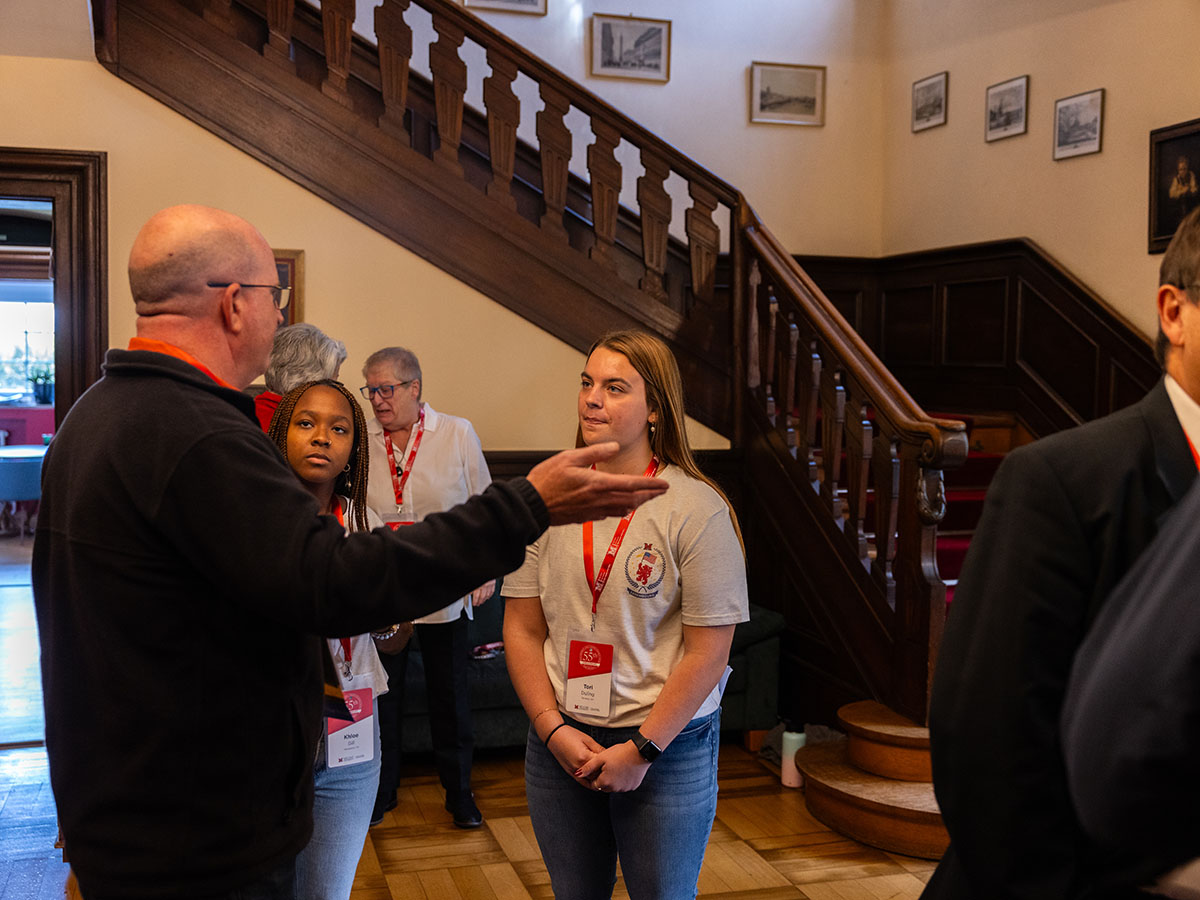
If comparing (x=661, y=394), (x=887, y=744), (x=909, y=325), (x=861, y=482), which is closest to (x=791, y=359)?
(x=861, y=482)

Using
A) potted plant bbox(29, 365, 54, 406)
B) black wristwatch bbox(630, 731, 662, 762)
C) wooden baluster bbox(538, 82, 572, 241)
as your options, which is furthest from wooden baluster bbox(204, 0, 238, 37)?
potted plant bbox(29, 365, 54, 406)

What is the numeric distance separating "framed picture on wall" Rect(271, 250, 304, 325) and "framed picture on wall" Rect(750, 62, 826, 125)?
12.1 feet

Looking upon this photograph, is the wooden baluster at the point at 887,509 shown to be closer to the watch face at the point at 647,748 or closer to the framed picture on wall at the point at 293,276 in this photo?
the watch face at the point at 647,748

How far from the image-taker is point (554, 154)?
201 inches

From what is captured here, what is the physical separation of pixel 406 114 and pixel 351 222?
2.74 feet

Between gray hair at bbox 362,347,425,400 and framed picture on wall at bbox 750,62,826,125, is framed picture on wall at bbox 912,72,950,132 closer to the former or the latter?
framed picture on wall at bbox 750,62,826,125

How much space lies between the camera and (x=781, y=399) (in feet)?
16.2

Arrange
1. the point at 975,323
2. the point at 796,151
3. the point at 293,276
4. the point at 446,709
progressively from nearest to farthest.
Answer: the point at 446,709
the point at 293,276
the point at 975,323
the point at 796,151

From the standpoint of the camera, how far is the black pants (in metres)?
3.97

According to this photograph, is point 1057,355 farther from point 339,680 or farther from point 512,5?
point 339,680

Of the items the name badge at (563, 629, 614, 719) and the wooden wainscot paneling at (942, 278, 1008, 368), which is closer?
the name badge at (563, 629, 614, 719)

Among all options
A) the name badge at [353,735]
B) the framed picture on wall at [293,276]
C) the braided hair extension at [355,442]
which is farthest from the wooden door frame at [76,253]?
the name badge at [353,735]

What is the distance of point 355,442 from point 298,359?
803 mm

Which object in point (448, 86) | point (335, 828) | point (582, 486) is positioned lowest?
point (335, 828)
